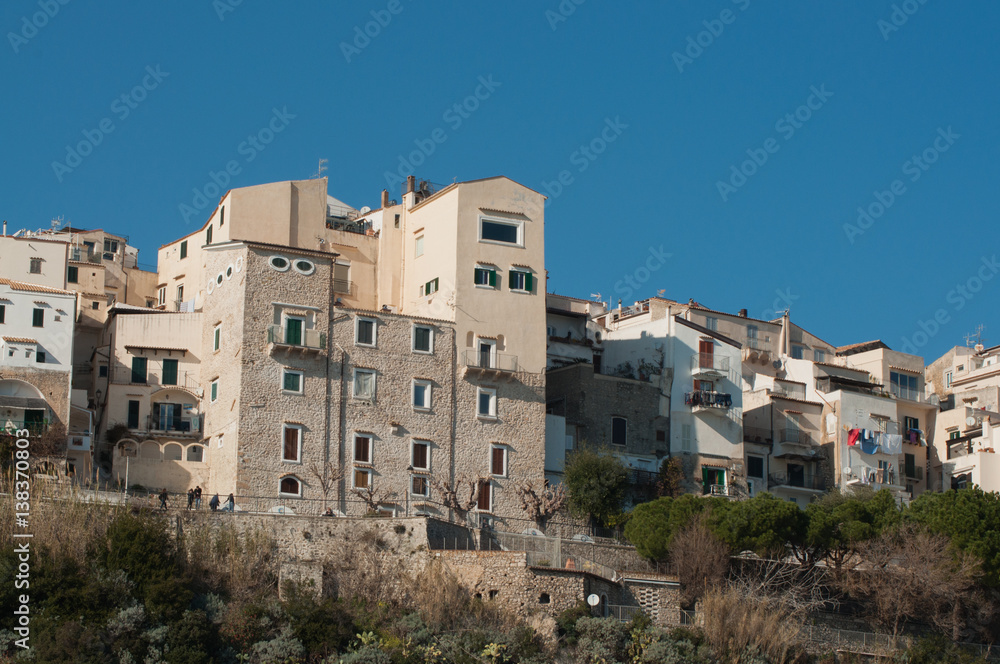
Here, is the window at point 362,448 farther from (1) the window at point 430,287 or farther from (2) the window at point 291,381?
(1) the window at point 430,287

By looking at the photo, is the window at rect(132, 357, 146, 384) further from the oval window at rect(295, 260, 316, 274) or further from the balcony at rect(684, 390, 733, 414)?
the balcony at rect(684, 390, 733, 414)

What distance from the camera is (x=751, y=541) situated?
57.9 meters

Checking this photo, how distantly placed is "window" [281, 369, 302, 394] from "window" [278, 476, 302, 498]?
348 centimetres

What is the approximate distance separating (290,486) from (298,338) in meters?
5.91

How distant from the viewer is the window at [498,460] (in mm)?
63719

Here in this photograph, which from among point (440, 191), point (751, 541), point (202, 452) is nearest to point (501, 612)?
point (751, 541)

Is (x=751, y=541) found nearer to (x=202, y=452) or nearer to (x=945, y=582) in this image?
(x=945, y=582)

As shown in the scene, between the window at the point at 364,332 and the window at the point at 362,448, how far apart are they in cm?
386

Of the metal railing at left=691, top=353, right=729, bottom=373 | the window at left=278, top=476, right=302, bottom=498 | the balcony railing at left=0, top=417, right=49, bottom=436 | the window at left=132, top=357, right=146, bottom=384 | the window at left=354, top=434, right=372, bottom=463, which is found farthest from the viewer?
the metal railing at left=691, top=353, right=729, bottom=373

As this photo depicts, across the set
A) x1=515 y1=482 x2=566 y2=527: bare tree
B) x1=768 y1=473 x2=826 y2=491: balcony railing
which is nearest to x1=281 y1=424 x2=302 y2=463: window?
x1=515 y1=482 x2=566 y2=527: bare tree

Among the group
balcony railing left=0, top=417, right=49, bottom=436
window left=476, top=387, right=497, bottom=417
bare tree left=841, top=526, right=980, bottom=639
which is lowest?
bare tree left=841, top=526, right=980, bottom=639

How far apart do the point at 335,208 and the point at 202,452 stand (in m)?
16.5

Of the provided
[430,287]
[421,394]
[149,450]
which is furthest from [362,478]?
[430,287]

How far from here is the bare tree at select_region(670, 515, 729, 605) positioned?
183 feet
